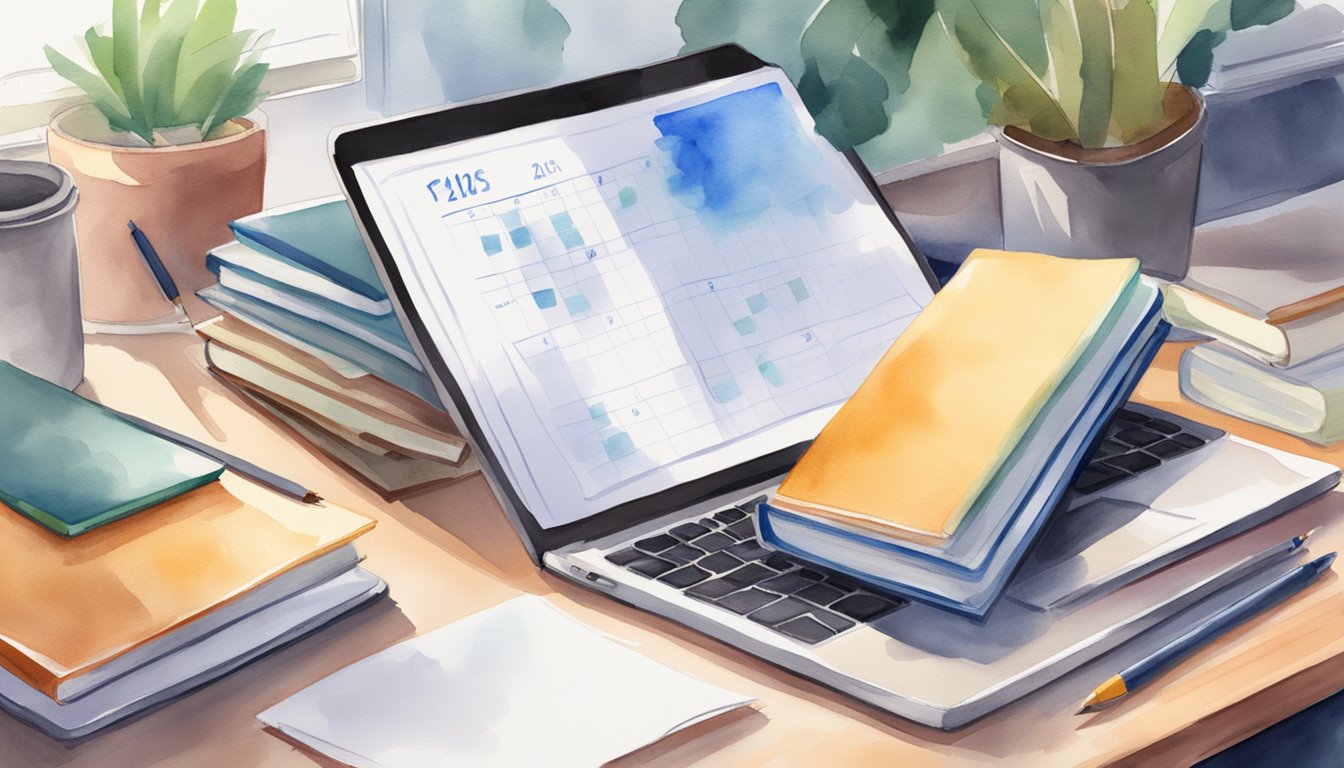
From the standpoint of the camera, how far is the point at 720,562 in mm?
655

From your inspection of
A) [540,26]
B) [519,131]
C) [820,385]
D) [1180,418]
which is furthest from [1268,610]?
[540,26]

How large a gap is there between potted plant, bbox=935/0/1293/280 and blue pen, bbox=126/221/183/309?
21.6 inches

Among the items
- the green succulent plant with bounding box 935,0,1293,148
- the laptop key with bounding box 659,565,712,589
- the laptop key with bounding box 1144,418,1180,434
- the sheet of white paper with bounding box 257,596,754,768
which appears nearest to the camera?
the sheet of white paper with bounding box 257,596,754,768

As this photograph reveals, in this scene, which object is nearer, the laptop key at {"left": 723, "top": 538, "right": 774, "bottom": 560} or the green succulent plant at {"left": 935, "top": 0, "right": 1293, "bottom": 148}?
the laptop key at {"left": 723, "top": 538, "right": 774, "bottom": 560}

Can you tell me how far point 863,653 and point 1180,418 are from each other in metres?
0.29

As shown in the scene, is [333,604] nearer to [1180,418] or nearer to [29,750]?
[29,750]

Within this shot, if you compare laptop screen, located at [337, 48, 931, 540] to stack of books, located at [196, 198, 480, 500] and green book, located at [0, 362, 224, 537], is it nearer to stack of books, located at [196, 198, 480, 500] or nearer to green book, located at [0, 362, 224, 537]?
stack of books, located at [196, 198, 480, 500]

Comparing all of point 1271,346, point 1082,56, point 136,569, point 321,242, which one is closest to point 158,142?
point 321,242

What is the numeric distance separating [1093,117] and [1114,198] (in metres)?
0.05

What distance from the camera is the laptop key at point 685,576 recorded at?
2.10 ft

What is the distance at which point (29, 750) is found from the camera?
0.56 meters

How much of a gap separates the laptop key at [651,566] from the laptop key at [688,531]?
0.02 m

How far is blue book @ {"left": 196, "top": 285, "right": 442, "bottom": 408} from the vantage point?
0.76m

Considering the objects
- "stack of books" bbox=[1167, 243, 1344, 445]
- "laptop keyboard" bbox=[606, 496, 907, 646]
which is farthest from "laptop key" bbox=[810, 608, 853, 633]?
"stack of books" bbox=[1167, 243, 1344, 445]
